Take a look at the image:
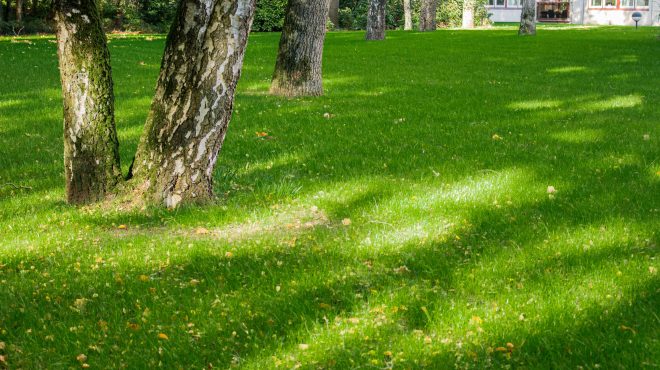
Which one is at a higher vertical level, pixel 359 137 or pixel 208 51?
pixel 208 51

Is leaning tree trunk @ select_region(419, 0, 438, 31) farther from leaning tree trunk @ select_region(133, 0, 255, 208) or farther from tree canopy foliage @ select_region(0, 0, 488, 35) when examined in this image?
leaning tree trunk @ select_region(133, 0, 255, 208)

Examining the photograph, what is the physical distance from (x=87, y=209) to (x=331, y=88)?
867cm

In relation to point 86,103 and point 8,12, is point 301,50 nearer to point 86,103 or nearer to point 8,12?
point 86,103

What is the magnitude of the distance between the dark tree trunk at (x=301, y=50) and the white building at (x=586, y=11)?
49.4m

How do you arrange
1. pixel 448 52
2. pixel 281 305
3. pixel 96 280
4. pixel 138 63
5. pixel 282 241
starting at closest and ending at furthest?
pixel 281 305
pixel 96 280
pixel 282 241
pixel 138 63
pixel 448 52

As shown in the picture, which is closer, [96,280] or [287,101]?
[96,280]

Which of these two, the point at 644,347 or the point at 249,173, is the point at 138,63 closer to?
the point at 249,173

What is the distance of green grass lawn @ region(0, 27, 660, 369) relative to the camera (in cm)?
405

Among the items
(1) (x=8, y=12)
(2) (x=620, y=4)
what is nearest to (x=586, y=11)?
(2) (x=620, y=4)

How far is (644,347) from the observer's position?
3.90 metres

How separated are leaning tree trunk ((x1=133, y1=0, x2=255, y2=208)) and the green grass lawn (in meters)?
0.30

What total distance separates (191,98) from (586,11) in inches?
2349

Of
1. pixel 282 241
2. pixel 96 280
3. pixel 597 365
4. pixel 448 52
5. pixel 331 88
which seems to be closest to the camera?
pixel 597 365

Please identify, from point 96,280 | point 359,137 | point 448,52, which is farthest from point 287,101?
point 448,52
